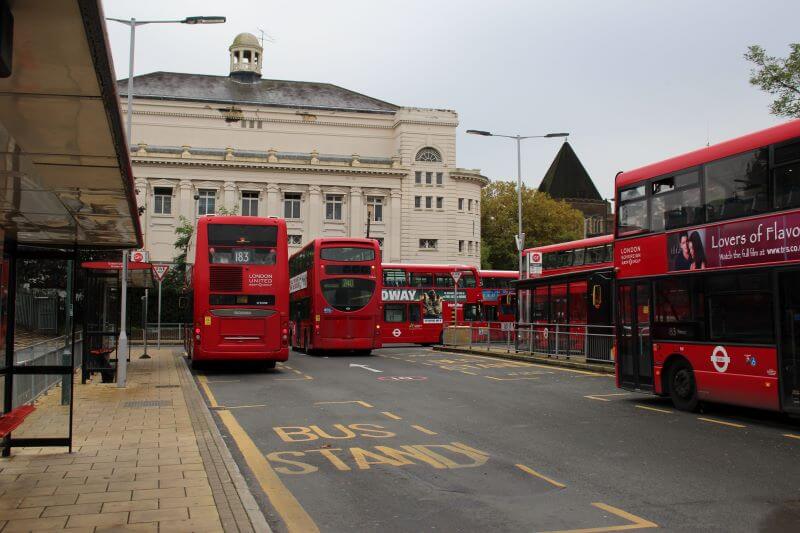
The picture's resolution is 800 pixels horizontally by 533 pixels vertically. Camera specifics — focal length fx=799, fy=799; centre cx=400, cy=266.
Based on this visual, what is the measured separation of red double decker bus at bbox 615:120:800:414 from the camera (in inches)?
441

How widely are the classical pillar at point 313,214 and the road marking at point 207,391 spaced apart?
57.7 metres

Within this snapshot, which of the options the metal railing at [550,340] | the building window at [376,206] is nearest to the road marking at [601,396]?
the metal railing at [550,340]

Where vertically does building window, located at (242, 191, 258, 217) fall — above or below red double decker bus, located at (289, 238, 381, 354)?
above

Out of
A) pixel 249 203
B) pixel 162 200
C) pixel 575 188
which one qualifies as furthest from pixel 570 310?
pixel 575 188

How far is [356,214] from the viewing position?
260ft

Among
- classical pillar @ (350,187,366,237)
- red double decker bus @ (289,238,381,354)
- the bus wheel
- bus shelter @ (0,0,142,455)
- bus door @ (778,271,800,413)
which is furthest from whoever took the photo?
classical pillar @ (350,187,366,237)

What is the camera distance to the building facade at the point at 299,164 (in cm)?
7512

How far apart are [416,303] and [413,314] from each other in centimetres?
54

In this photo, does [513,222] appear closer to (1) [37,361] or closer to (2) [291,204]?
(2) [291,204]

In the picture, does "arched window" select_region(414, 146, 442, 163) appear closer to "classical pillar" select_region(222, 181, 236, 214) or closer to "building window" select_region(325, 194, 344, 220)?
"building window" select_region(325, 194, 344, 220)

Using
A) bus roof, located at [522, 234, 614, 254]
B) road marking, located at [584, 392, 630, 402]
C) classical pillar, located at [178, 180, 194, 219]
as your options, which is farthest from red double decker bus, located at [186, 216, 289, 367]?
classical pillar, located at [178, 180, 194, 219]

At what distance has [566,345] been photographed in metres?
24.2

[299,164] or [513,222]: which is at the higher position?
[299,164]

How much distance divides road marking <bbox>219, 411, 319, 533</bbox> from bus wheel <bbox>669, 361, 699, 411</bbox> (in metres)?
7.24
